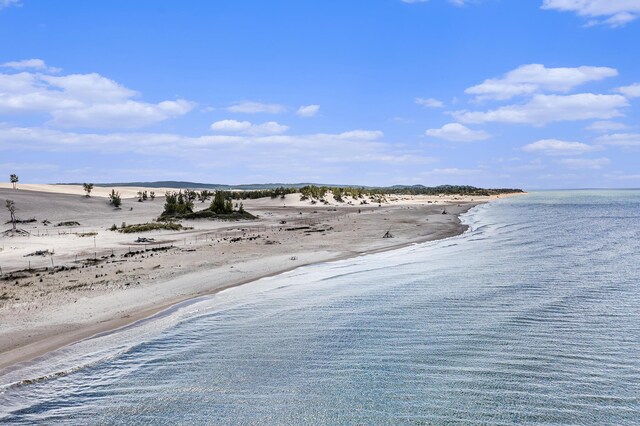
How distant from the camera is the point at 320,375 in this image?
8.73 meters

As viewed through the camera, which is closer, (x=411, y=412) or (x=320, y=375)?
(x=411, y=412)

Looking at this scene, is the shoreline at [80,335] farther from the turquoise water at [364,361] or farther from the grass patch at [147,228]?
the grass patch at [147,228]

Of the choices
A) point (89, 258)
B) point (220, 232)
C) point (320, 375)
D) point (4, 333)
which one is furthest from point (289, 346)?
point (220, 232)

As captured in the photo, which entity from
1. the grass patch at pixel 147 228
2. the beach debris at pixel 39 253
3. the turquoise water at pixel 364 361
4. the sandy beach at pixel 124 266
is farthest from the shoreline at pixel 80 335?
the grass patch at pixel 147 228

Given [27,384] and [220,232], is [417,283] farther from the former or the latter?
[220,232]

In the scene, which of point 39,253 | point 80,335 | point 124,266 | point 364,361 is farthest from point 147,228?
point 364,361

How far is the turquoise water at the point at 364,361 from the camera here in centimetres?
732

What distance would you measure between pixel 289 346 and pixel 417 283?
7789 millimetres

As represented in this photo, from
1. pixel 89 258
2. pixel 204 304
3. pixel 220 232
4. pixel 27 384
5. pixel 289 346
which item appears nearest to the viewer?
pixel 27 384

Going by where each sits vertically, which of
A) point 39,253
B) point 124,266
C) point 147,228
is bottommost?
point 124,266

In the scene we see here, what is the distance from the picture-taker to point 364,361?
9367mm

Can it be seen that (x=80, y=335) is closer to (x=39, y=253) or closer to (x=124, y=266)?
(x=124, y=266)

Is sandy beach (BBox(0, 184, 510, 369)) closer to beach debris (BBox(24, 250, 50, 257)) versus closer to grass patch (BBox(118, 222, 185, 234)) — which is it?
beach debris (BBox(24, 250, 50, 257))

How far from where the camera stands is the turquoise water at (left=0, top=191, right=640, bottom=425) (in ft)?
24.0
